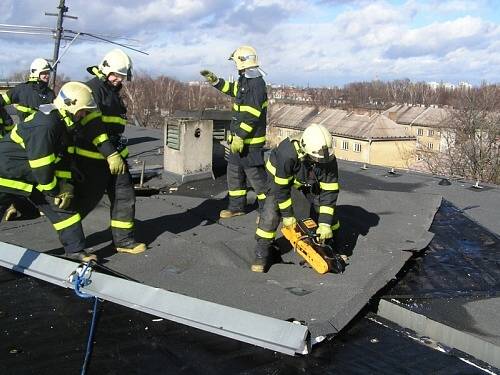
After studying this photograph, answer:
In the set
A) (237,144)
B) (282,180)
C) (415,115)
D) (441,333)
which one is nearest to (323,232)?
(282,180)

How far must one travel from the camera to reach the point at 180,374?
286cm

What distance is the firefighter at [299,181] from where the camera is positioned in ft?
14.3

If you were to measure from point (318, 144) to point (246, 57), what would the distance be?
1.78 meters

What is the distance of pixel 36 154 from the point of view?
381 centimetres

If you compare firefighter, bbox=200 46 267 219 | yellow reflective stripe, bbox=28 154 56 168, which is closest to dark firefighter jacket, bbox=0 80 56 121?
firefighter, bbox=200 46 267 219

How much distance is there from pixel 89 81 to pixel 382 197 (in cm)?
424

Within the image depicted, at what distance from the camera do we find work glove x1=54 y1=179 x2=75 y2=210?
13.5 ft

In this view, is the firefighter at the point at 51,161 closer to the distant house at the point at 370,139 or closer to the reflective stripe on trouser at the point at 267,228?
the reflective stripe on trouser at the point at 267,228

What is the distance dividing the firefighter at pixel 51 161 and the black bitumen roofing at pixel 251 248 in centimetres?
51

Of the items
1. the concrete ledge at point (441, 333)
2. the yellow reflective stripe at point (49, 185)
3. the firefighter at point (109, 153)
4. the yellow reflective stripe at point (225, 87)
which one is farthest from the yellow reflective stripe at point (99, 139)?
the concrete ledge at point (441, 333)

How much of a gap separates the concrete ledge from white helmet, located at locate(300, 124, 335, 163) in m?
1.30

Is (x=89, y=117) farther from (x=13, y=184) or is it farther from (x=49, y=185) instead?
(x=13, y=184)

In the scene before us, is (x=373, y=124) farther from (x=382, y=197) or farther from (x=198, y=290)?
(x=198, y=290)

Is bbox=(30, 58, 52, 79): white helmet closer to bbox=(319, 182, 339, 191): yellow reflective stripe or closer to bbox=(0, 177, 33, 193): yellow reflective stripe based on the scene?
bbox=(0, 177, 33, 193): yellow reflective stripe
